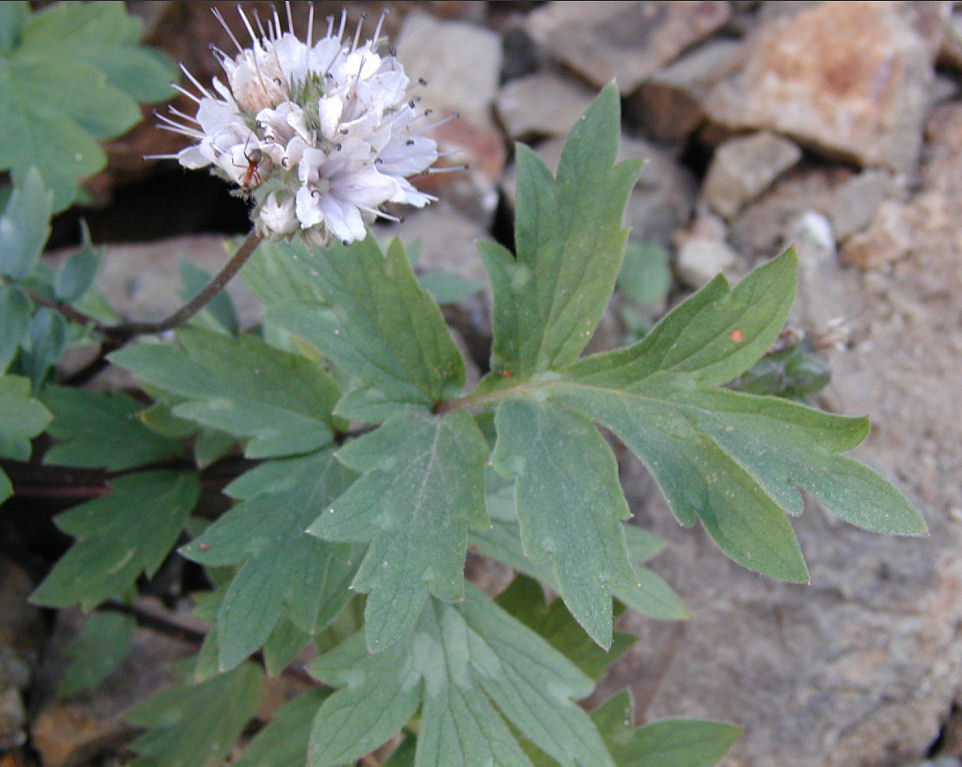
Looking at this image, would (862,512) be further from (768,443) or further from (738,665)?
(738,665)

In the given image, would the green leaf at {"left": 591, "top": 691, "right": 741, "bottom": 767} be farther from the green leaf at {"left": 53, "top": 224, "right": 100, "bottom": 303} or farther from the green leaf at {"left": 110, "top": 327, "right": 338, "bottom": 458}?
the green leaf at {"left": 53, "top": 224, "right": 100, "bottom": 303}

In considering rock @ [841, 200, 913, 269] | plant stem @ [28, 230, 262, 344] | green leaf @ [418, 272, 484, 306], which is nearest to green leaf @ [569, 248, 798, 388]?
plant stem @ [28, 230, 262, 344]

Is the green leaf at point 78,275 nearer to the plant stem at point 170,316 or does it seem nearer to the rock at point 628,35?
the plant stem at point 170,316

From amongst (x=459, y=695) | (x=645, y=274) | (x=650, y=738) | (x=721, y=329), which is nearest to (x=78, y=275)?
(x=459, y=695)

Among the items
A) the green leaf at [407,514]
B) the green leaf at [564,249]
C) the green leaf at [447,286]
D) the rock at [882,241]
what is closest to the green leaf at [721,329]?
the green leaf at [564,249]

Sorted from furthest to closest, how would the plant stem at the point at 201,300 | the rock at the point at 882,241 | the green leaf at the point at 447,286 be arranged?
1. the rock at the point at 882,241
2. the green leaf at the point at 447,286
3. the plant stem at the point at 201,300

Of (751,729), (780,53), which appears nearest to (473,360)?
(751,729)
